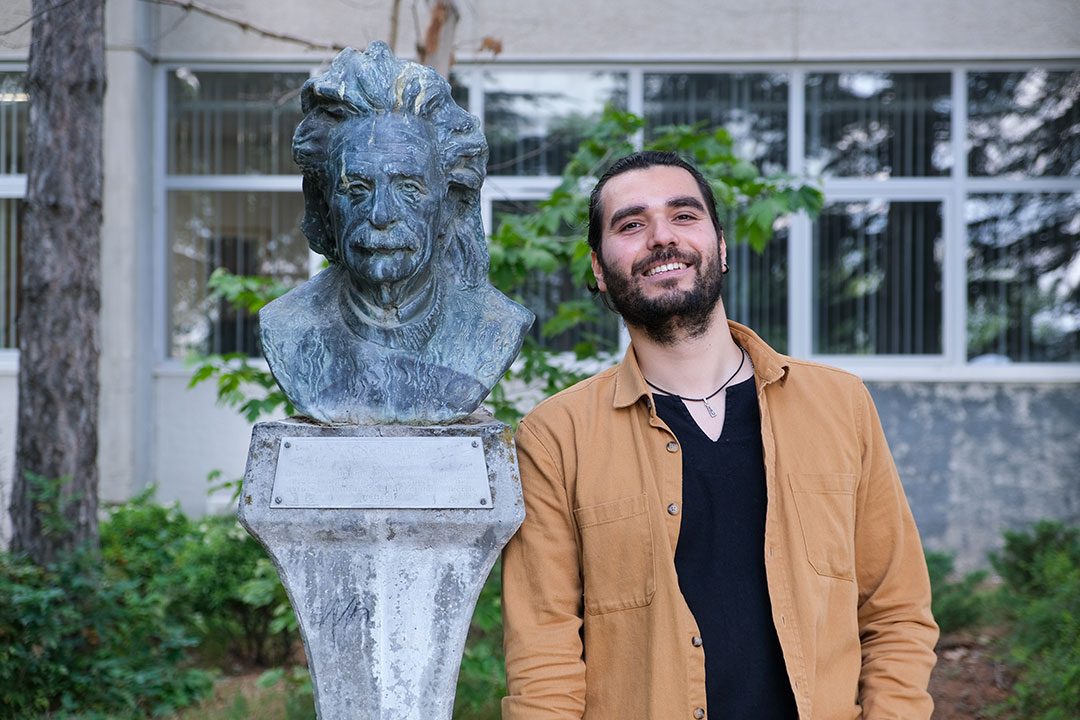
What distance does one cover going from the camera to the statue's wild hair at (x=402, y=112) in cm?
215

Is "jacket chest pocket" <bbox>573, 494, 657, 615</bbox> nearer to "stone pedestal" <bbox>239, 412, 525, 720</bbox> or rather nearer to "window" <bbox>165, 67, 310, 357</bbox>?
"stone pedestal" <bbox>239, 412, 525, 720</bbox>

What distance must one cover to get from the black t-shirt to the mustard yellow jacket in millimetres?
34

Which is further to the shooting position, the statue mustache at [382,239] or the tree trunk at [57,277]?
the tree trunk at [57,277]

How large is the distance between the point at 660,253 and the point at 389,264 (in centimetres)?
56

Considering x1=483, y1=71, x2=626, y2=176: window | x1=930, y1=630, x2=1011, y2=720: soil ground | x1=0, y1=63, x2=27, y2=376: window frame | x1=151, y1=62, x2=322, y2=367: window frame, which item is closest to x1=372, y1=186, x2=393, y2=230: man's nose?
x1=930, y1=630, x2=1011, y2=720: soil ground

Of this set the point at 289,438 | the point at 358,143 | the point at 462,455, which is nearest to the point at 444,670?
the point at 462,455

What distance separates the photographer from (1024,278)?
6.89 meters

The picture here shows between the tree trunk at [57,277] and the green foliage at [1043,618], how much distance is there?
3.96 metres

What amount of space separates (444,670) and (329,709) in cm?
25

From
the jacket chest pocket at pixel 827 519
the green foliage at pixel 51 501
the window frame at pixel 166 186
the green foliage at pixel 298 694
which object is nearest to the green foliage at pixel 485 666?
the green foliage at pixel 298 694

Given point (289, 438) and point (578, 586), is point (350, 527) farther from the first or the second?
point (578, 586)

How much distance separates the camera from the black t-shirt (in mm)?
1946

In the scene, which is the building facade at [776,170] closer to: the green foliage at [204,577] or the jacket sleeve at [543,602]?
the green foliage at [204,577]

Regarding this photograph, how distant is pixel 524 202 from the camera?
6684mm
